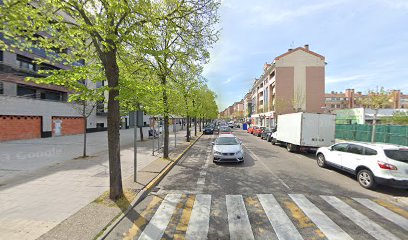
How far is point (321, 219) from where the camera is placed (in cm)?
474

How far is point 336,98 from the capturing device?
82.5 metres

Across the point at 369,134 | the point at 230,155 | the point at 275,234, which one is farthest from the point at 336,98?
the point at 275,234

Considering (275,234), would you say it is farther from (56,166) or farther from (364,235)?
(56,166)

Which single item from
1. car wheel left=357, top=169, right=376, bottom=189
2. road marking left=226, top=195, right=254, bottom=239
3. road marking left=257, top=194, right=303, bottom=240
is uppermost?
car wheel left=357, top=169, right=376, bottom=189

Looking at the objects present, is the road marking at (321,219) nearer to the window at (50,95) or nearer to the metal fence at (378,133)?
the metal fence at (378,133)

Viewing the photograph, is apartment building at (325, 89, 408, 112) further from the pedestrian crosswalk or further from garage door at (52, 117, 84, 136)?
the pedestrian crosswalk

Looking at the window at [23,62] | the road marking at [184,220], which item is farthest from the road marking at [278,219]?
the window at [23,62]

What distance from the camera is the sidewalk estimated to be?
4.22 m

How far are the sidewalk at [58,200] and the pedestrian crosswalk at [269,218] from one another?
1080 mm

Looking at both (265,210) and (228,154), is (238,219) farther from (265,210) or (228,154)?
(228,154)

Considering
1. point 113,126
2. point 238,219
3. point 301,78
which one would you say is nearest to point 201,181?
point 238,219

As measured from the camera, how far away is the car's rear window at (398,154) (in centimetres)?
673

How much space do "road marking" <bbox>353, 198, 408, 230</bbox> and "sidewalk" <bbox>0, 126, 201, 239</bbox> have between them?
6.40m

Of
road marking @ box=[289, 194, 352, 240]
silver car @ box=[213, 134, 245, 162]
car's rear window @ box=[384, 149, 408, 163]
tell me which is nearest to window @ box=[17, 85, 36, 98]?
silver car @ box=[213, 134, 245, 162]
